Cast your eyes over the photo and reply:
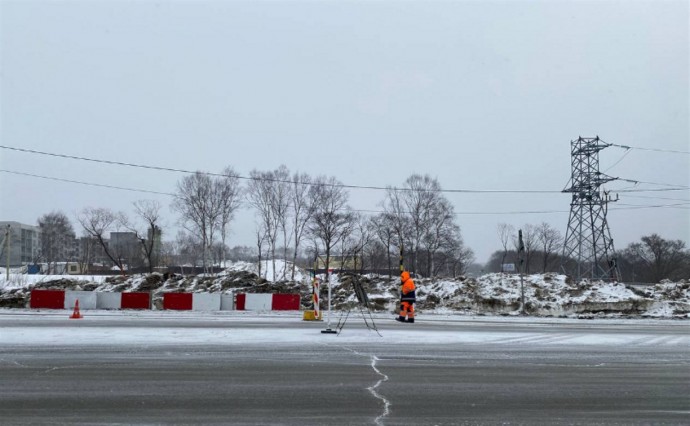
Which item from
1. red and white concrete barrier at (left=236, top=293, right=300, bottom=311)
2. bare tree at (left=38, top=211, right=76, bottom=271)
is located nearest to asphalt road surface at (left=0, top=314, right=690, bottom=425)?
red and white concrete barrier at (left=236, top=293, right=300, bottom=311)

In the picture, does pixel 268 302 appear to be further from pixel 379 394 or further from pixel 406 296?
pixel 379 394

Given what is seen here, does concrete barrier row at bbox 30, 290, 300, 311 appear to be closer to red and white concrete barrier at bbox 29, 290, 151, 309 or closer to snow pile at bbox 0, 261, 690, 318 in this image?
red and white concrete barrier at bbox 29, 290, 151, 309

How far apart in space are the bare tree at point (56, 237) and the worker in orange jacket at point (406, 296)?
99502mm

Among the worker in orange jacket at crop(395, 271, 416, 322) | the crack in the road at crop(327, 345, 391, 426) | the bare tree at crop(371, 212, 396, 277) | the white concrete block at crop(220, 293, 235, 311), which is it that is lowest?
the white concrete block at crop(220, 293, 235, 311)

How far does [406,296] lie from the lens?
74.6ft

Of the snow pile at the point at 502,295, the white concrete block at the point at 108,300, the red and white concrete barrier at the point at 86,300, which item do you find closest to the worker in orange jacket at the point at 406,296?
the snow pile at the point at 502,295

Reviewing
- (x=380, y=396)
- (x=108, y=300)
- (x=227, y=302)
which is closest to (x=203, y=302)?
(x=227, y=302)

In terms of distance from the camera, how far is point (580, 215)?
49.0m

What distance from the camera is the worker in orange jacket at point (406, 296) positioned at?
22.0 m

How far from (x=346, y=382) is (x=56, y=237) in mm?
120290

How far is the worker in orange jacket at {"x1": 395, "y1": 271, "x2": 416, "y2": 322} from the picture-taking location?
72.0 feet

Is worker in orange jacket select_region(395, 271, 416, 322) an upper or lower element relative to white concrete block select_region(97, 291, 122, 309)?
upper

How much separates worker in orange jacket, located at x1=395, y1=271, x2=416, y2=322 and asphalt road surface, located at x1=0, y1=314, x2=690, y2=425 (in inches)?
161

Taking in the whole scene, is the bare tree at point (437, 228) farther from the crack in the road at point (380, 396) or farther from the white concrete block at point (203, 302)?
A: the crack in the road at point (380, 396)
